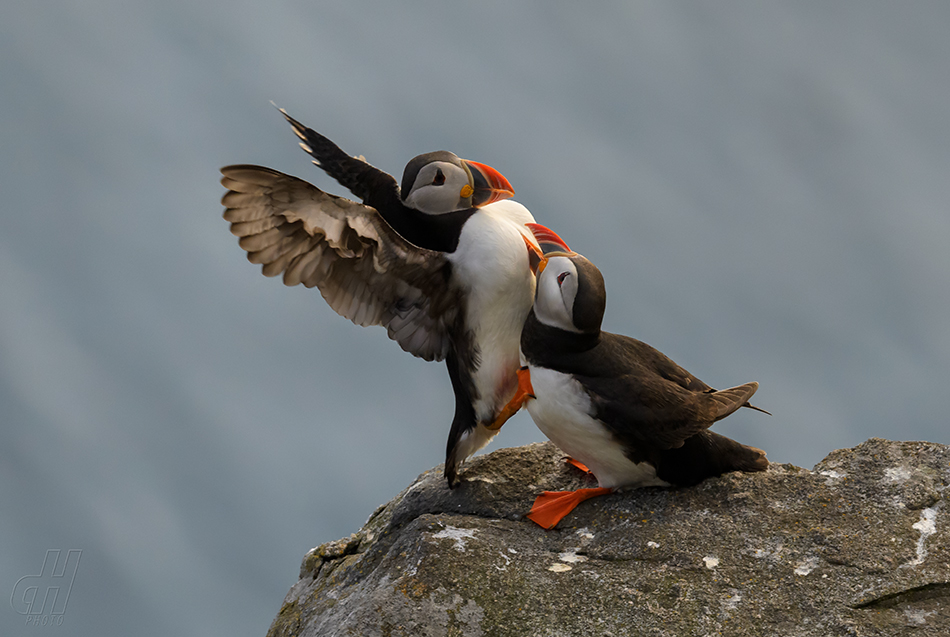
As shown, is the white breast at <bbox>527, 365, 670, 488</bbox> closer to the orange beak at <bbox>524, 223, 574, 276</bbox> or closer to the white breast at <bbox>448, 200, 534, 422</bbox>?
the white breast at <bbox>448, 200, 534, 422</bbox>

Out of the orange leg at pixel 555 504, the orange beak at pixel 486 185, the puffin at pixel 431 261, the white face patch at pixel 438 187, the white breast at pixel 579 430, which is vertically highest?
the orange beak at pixel 486 185

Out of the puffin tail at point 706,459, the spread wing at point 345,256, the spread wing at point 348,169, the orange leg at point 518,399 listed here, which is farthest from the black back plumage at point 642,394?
the spread wing at point 348,169

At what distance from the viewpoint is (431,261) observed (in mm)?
4359

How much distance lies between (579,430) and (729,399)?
2.32 feet

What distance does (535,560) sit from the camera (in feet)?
12.7

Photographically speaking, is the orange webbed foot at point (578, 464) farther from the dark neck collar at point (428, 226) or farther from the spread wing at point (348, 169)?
the spread wing at point (348, 169)

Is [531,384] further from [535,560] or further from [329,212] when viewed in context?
[329,212]

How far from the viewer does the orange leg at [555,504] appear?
4.14 meters

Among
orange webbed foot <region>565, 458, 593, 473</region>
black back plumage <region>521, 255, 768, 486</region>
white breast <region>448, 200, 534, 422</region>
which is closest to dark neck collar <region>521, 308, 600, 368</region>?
black back plumage <region>521, 255, 768, 486</region>

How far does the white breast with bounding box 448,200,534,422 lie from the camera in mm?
4344

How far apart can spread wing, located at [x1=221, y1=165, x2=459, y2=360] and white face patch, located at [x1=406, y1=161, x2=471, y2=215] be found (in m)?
0.34

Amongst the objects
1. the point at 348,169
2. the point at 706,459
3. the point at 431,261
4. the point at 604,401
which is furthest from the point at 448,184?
the point at 706,459

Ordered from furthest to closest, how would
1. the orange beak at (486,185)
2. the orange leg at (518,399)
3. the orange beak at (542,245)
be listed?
the orange beak at (486,185) < the orange beak at (542,245) < the orange leg at (518,399)

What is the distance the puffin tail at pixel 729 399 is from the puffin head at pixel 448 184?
1516 millimetres
